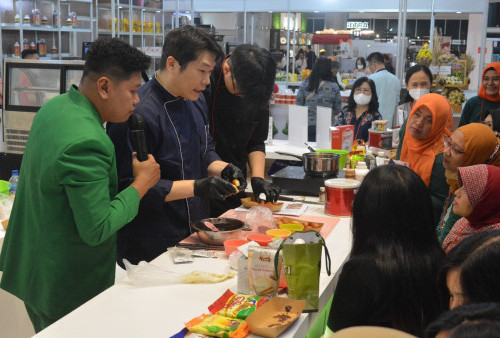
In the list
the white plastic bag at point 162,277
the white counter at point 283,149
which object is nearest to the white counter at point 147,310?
the white plastic bag at point 162,277

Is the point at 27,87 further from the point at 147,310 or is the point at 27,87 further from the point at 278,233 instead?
the point at 147,310

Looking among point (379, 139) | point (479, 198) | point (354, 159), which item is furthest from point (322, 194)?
point (379, 139)

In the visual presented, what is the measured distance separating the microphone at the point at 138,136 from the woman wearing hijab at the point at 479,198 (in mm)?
1404

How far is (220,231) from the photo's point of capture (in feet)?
9.00

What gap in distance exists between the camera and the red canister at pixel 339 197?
131 inches

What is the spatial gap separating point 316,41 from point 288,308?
462 inches

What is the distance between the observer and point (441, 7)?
11.6 m

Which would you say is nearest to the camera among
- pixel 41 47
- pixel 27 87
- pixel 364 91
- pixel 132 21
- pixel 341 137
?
pixel 27 87

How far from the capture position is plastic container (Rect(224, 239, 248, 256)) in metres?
2.61

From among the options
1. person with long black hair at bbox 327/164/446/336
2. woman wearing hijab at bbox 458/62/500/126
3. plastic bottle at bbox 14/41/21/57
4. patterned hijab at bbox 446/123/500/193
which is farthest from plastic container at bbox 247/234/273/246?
plastic bottle at bbox 14/41/21/57

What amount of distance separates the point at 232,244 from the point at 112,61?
96 cm

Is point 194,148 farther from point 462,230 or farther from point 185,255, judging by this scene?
point 462,230

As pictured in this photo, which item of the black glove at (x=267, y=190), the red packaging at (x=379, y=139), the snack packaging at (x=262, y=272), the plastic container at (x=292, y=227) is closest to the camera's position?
the snack packaging at (x=262, y=272)

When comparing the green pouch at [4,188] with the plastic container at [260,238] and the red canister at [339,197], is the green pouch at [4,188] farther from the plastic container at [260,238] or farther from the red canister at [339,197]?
the red canister at [339,197]
